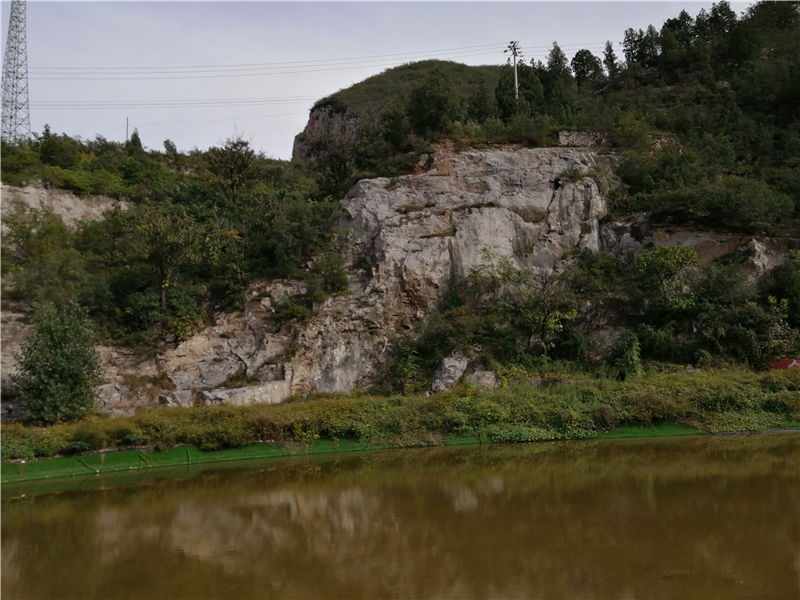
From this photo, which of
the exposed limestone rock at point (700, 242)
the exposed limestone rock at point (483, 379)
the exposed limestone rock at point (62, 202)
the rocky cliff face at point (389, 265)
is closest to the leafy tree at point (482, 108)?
the rocky cliff face at point (389, 265)

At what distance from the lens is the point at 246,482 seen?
41.5ft

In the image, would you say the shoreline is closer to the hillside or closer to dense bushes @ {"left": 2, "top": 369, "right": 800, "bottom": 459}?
dense bushes @ {"left": 2, "top": 369, "right": 800, "bottom": 459}

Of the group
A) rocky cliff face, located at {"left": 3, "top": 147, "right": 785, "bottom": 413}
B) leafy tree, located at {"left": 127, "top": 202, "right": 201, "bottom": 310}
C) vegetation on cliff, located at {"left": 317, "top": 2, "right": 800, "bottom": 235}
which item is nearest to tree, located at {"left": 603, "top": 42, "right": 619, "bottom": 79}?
vegetation on cliff, located at {"left": 317, "top": 2, "right": 800, "bottom": 235}

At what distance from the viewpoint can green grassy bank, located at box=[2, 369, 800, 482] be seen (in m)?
14.2

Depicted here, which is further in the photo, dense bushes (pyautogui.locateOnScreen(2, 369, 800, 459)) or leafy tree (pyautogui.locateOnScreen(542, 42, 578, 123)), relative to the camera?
leafy tree (pyautogui.locateOnScreen(542, 42, 578, 123))

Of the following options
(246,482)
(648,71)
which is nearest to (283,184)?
(246,482)

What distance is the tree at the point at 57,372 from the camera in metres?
14.8

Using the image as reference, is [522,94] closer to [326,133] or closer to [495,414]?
[326,133]

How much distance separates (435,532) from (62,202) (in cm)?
2597

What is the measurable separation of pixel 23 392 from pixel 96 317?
5.70 meters

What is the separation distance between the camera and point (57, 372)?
49.3 feet

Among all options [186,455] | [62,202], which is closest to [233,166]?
[62,202]

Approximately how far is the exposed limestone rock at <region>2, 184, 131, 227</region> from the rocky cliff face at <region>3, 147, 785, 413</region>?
9.45 metres

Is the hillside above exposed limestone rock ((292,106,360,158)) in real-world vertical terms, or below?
above
